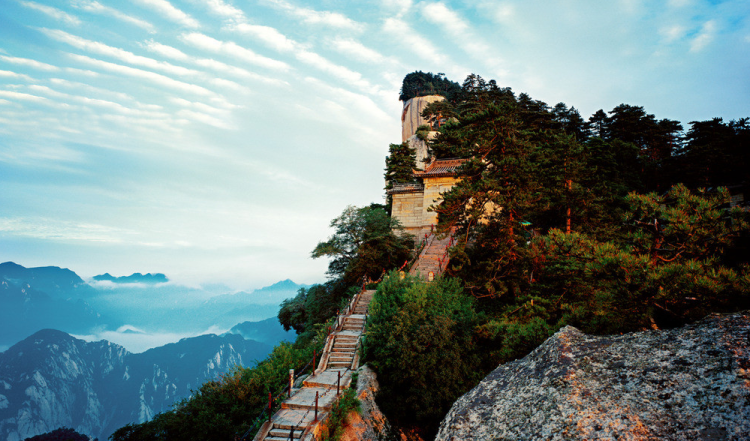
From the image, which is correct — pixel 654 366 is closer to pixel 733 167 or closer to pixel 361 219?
pixel 361 219

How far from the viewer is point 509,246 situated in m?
15.9

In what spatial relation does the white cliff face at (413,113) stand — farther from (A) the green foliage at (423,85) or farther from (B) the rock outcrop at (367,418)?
(B) the rock outcrop at (367,418)

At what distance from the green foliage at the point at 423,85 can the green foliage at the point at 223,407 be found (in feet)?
223

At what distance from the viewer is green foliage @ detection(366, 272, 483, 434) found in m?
11.7

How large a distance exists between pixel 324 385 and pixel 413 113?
6261 cm

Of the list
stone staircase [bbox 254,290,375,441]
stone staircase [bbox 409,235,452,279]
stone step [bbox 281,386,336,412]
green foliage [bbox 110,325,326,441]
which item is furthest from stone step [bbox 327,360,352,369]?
stone staircase [bbox 409,235,452,279]

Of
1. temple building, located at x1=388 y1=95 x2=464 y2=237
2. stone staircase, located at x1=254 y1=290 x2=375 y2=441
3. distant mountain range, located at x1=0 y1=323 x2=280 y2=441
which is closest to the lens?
stone staircase, located at x1=254 y1=290 x2=375 y2=441

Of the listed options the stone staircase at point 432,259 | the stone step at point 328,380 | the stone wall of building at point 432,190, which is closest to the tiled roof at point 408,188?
the stone wall of building at point 432,190

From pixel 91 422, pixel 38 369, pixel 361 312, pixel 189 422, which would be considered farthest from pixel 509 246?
pixel 91 422

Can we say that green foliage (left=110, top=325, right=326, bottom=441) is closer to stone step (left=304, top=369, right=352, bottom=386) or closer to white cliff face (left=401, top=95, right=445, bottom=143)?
stone step (left=304, top=369, right=352, bottom=386)

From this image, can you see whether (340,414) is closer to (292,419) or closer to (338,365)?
(292,419)

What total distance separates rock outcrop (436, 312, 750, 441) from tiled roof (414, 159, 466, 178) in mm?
27695

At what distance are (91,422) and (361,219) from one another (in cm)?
15816

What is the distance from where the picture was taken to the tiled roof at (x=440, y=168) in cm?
3409
